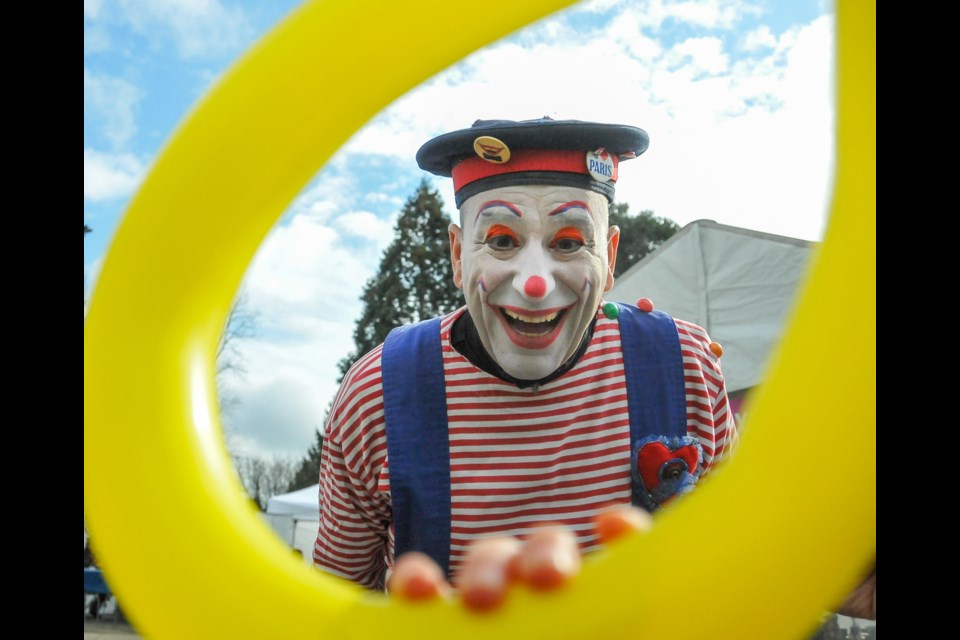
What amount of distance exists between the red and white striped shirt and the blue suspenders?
19 mm

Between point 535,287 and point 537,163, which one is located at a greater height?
point 537,163

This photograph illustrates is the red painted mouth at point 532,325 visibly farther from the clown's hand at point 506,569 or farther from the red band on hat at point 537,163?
the clown's hand at point 506,569

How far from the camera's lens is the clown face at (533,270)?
158cm

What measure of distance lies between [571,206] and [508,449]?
0.49m

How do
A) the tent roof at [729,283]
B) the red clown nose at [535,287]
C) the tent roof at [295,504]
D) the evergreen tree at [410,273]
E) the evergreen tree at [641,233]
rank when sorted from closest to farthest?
the red clown nose at [535,287]
the tent roof at [729,283]
the tent roof at [295,504]
the evergreen tree at [641,233]
the evergreen tree at [410,273]

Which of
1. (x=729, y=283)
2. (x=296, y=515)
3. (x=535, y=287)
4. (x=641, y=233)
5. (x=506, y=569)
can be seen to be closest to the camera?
(x=506, y=569)

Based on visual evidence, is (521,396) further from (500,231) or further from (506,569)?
(506,569)

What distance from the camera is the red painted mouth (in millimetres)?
1616

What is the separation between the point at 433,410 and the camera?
1.70m

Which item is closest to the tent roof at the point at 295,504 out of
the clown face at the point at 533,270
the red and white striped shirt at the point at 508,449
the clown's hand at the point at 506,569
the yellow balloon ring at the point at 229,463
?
the red and white striped shirt at the point at 508,449

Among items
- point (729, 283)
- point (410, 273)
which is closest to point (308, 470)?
point (410, 273)

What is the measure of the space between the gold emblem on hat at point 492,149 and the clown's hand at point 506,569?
0.92 meters

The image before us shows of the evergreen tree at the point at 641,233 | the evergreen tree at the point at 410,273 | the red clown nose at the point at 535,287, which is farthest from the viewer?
the evergreen tree at the point at 410,273

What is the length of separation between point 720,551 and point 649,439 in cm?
91
